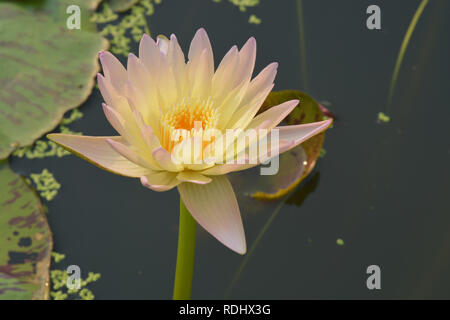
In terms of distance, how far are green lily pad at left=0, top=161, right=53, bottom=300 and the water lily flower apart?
617 mm

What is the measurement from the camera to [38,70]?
1.94m

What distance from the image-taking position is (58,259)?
1.66m

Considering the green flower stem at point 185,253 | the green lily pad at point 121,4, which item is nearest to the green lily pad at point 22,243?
the green flower stem at point 185,253

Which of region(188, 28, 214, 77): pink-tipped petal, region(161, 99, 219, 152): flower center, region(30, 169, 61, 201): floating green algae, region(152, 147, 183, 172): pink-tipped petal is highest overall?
region(188, 28, 214, 77): pink-tipped petal

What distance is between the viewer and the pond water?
1632mm

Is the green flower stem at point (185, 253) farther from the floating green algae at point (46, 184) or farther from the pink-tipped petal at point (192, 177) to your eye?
the floating green algae at point (46, 184)

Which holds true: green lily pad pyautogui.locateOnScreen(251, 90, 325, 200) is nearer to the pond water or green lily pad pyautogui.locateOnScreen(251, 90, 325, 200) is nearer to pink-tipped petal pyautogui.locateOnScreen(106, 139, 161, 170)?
the pond water

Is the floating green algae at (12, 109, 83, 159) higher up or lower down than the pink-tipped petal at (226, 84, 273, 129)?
lower down

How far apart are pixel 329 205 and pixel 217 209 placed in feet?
2.55

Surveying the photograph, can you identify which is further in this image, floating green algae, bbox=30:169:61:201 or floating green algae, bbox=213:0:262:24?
floating green algae, bbox=213:0:262:24

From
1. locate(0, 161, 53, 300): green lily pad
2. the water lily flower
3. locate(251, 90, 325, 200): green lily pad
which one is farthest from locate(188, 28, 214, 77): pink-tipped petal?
locate(0, 161, 53, 300): green lily pad

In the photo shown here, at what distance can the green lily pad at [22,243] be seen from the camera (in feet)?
4.96

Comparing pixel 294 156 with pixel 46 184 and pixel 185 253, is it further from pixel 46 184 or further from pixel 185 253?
pixel 46 184

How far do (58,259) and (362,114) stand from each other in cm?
122
